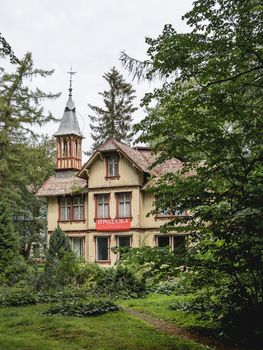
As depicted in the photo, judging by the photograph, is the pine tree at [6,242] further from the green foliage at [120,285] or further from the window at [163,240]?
the window at [163,240]

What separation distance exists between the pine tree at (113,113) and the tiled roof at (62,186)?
51.4 ft

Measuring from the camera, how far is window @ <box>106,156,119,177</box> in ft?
96.7

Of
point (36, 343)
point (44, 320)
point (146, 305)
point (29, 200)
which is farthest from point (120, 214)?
point (36, 343)

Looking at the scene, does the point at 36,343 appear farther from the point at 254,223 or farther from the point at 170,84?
the point at 170,84

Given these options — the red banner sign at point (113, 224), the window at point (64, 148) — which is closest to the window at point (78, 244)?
the red banner sign at point (113, 224)

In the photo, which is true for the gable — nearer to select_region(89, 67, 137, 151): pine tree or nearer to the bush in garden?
the bush in garden

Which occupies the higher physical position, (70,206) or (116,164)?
(116,164)

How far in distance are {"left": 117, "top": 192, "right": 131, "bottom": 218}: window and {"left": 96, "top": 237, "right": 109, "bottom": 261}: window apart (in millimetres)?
2059

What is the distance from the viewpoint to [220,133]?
807 centimetres

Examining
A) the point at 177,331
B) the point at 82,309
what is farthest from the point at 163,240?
the point at 177,331

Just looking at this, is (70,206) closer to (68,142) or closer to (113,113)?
(68,142)

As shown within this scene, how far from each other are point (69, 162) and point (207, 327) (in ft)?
84.2

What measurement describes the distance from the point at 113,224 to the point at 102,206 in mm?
1542

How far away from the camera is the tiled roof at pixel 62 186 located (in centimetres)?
3072
